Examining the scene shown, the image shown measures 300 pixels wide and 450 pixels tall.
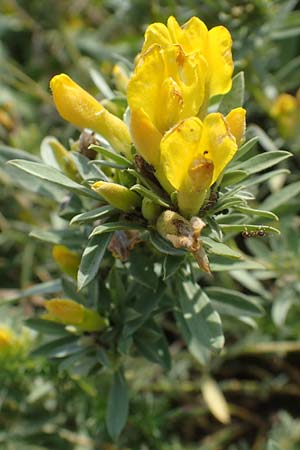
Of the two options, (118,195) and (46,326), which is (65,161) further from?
(46,326)

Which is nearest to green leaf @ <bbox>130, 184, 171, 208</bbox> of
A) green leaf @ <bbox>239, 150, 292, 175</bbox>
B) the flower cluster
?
the flower cluster

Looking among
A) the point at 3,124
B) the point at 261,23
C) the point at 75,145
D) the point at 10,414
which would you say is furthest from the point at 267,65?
the point at 10,414

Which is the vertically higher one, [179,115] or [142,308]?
[179,115]

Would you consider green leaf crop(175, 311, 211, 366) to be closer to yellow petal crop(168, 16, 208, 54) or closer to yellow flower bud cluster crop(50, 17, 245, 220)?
yellow flower bud cluster crop(50, 17, 245, 220)

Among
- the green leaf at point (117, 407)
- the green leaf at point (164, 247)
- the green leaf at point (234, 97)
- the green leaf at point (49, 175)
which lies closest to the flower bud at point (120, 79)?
the green leaf at point (234, 97)

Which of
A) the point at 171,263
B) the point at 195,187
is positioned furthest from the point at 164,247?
the point at 195,187
